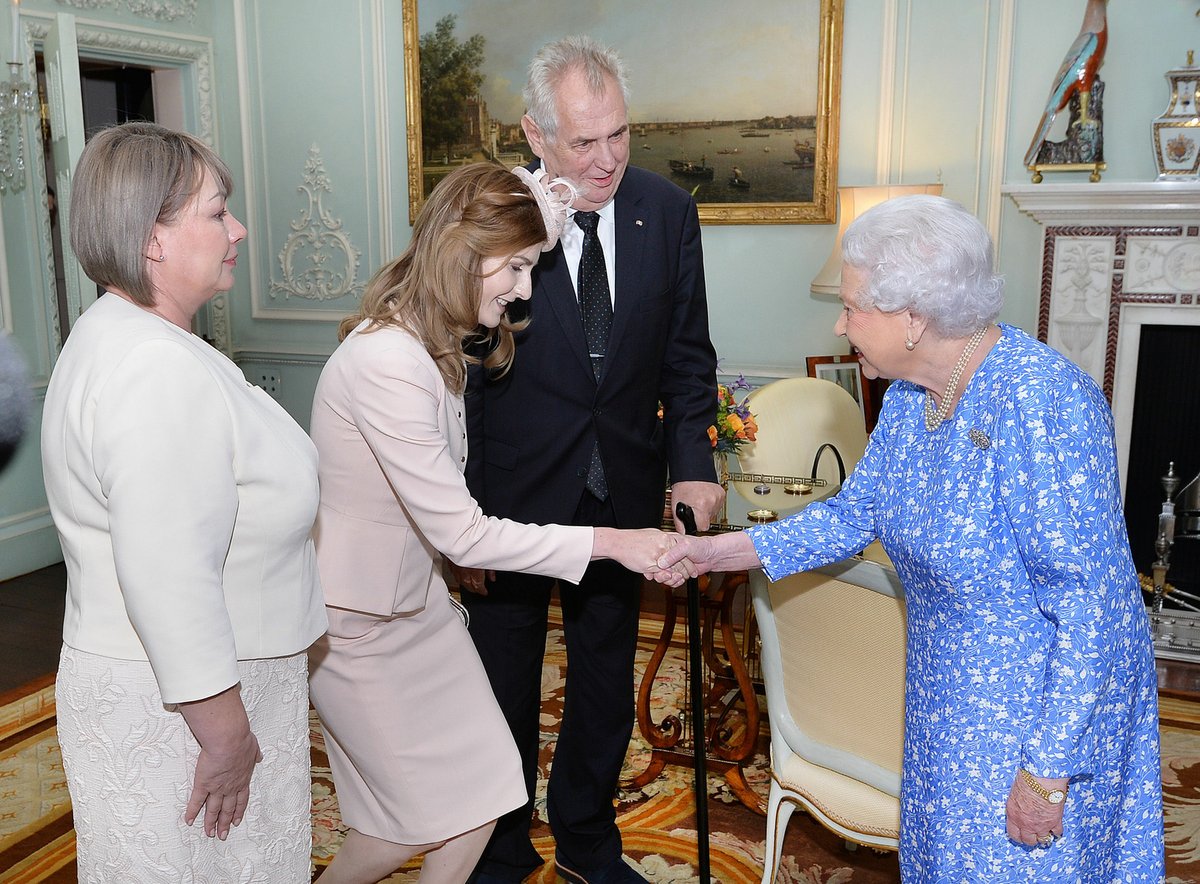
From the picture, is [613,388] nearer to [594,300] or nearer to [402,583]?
[594,300]

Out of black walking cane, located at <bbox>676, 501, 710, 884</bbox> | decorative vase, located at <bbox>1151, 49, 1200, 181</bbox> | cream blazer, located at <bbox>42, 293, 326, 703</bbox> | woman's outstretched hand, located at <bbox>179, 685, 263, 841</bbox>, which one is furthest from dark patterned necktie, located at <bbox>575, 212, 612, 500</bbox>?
decorative vase, located at <bbox>1151, 49, 1200, 181</bbox>

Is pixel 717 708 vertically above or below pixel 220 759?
below

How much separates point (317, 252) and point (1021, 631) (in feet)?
18.2

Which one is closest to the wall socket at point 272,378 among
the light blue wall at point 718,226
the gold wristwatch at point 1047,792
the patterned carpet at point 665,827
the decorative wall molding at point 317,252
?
the light blue wall at point 718,226

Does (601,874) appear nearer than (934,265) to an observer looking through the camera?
No

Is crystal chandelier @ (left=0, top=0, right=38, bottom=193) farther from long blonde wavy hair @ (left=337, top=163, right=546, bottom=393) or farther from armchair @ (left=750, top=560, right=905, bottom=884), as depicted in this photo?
armchair @ (left=750, top=560, right=905, bottom=884)

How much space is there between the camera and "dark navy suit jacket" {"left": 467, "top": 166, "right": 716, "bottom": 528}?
94.2 inches

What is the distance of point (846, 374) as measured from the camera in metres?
5.19

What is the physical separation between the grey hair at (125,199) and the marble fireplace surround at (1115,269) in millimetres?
4119

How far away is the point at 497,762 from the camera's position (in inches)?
79.7

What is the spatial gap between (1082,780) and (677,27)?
14.9 ft

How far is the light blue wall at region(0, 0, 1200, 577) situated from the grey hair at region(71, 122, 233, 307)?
4.19 meters

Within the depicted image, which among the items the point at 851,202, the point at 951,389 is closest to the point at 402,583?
the point at 951,389

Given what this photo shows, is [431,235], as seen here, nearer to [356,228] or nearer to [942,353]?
[942,353]
